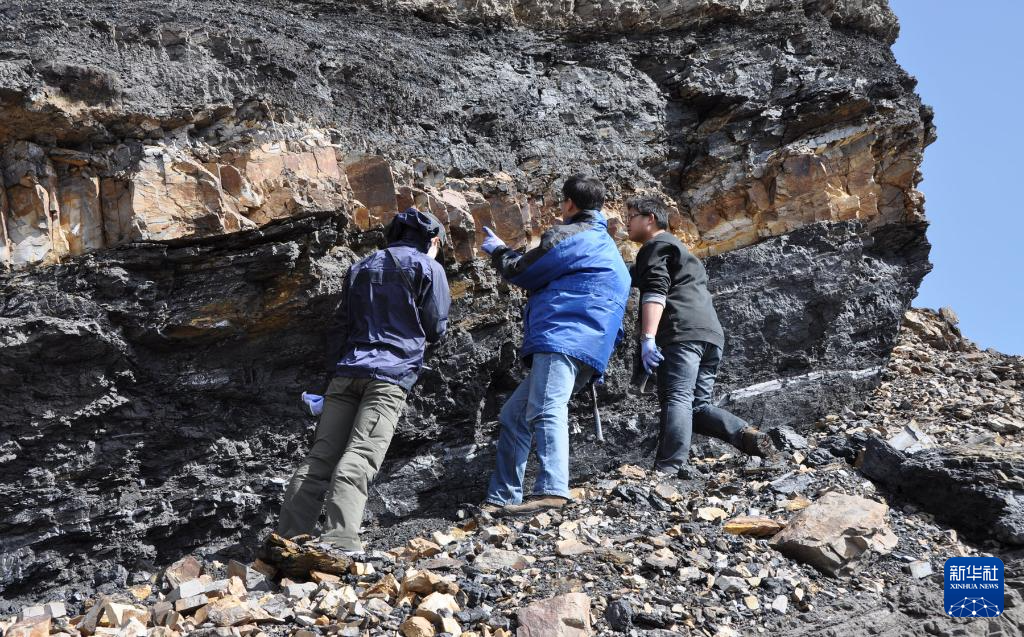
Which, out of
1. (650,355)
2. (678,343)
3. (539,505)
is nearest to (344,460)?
(539,505)

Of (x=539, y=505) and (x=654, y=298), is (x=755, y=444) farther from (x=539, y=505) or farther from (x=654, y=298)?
(x=539, y=505)

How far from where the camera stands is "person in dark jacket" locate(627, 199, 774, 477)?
18.9 ft

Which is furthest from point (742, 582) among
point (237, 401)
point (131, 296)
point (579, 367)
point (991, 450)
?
point (131, 296)

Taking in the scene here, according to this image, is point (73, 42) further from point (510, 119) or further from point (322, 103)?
point (510, 119)

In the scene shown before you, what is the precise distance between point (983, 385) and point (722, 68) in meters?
3.58

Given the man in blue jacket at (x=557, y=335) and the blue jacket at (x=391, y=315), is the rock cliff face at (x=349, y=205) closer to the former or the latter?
the blue jacket at (x=391, y=315)

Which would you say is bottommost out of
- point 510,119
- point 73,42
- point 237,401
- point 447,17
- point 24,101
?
point 237,401

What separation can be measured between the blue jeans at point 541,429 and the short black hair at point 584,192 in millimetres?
1038

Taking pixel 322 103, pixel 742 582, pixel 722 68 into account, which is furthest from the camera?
pixel 722 68

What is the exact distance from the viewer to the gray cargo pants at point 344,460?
14.7 ft

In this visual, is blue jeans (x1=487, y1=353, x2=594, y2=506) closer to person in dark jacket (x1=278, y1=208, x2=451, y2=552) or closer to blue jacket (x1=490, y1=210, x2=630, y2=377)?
blue jacket (x1=490, y1=210, x2=630, y2=377)

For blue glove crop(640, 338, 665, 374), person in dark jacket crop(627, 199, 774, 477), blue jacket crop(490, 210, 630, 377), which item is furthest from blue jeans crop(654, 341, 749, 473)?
blue jacket crop(490, 210, 630, 377)

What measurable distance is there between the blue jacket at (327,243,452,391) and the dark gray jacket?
1454 millimetres

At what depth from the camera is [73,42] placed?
611 cm
